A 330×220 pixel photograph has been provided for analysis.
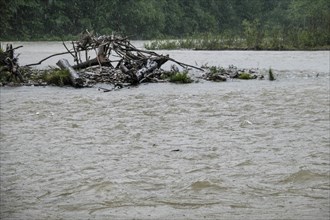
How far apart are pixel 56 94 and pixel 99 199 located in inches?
303

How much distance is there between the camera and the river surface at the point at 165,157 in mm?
4176

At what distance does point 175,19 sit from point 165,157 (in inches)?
2439

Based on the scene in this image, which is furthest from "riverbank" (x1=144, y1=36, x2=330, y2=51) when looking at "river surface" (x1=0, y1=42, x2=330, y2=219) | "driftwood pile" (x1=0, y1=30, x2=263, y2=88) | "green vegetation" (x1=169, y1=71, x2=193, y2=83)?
"river surface" (x1=0, y1=42, x2=330, y2=219)

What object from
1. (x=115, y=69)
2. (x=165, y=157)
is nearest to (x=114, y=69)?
(x=115, y=69)

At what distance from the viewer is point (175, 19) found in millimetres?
66625

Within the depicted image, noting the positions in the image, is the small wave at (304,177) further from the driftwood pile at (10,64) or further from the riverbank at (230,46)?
the riverbank at (230,46)

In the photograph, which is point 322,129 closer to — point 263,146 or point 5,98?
point 263,146

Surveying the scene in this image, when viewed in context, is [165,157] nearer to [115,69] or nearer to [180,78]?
[180,78]

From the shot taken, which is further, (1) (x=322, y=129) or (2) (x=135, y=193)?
(1) (x=322, y=129)

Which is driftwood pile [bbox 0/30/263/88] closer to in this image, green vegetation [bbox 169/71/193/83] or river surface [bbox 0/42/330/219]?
green vegetation [bbox 169/71/193/83]

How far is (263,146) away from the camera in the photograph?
6.32 meters

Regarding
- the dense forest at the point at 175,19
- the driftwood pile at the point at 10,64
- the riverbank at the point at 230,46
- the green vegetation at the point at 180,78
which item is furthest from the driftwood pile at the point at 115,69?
the riverbank at the point at 230,46

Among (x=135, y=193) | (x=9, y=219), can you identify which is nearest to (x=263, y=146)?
(x=135, y=193)

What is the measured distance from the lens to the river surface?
4.18 metres
